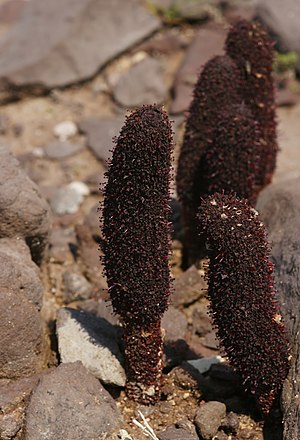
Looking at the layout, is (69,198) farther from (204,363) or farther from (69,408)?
(69,408)

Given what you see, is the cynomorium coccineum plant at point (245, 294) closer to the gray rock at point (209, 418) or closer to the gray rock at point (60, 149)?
the gray rock at point (209, 418)

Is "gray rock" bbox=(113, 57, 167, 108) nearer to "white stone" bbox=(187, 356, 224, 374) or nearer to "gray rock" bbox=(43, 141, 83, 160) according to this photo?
"gray rock" bbox=(43, 141, 83, 160)

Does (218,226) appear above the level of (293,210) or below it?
above

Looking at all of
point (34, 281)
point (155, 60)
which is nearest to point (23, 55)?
point (155, 60)

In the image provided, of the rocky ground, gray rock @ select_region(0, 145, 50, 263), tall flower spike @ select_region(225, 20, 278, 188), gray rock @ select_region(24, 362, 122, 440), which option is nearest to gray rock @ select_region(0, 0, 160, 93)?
the rocky ground

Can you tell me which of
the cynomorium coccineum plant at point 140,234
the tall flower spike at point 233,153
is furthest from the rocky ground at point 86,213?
the tall flower spike at point 233,153

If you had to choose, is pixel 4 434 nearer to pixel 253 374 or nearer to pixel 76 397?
pixel 76 397

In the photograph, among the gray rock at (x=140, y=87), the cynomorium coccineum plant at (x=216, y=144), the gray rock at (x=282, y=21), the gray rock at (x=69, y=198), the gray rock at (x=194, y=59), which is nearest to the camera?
the cynomorium coccineum plant at (x=216, y=144)

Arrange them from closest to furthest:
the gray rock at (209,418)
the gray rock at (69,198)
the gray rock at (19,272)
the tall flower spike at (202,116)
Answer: the gray rock at (209,418)
the gray rock at (19,272)
the tall flower spike at (202,116)
the gray rock at (69,198)
